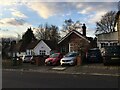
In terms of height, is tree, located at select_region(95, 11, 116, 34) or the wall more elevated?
tree, located at select_region(95, 11, 116, 34)

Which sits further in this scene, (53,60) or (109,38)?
(109,38)

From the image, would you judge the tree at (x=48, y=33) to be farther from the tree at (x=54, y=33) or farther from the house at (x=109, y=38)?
the house at (x=109, y=38)

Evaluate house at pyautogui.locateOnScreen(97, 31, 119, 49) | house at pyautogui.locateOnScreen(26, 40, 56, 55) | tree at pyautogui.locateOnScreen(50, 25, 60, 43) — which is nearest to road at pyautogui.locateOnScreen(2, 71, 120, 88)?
house at pyautogui.locateOnScreen(97, 31, 119, 49)

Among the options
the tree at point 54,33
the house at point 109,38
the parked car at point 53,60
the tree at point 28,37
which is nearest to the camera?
the parked car at point 53,60

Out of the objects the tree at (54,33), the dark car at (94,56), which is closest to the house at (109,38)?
the dark car at (94,56)

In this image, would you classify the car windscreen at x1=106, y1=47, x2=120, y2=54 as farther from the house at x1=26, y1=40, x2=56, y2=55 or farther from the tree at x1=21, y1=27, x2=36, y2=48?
the tree at x1=21, y1=27, x2=36, y2=48

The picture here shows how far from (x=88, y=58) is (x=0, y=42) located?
52.5 metres

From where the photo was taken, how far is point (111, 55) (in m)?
27.0

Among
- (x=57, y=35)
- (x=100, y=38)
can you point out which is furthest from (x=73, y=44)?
(x=57, y=35)

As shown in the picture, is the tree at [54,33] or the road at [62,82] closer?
the road at [62,82]

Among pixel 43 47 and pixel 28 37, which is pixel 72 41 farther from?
pixel 28 37

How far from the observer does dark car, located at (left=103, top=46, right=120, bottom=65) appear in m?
27.0

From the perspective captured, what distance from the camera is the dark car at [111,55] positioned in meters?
27.0

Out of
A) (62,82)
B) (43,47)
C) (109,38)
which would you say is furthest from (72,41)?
(62,82)
